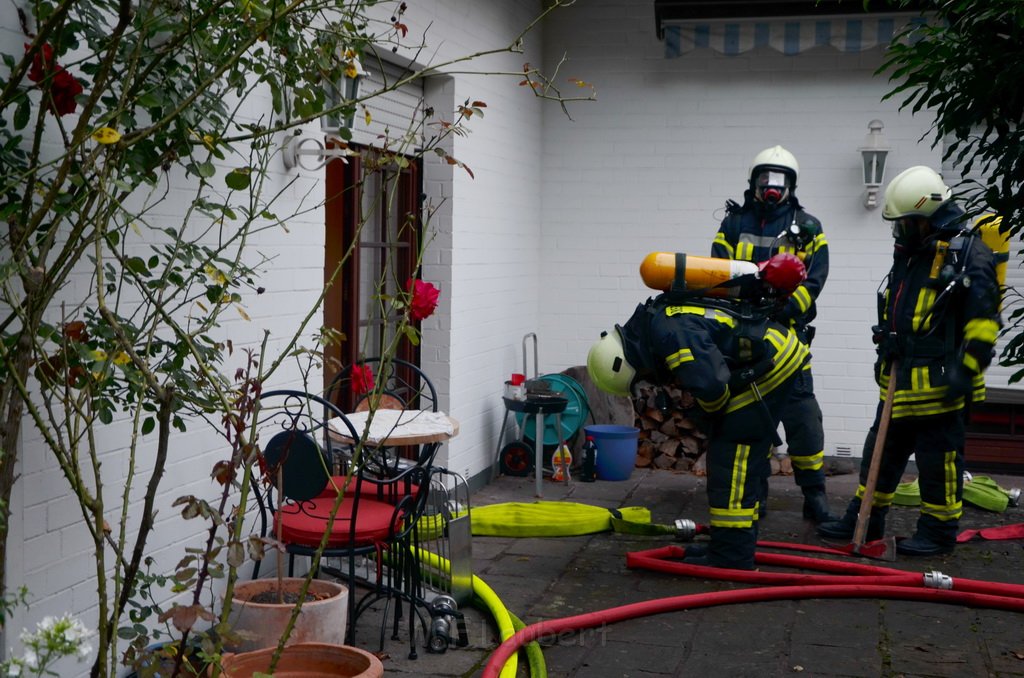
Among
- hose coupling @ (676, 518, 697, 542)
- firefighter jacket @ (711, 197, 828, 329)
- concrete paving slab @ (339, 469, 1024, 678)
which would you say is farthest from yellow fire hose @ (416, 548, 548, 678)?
firefighter jacket @ (711, 197, 828, 329)

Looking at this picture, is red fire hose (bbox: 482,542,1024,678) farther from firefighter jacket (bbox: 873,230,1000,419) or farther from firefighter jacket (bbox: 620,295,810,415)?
firefighter jacket (bbox: 873,230,1000,419)

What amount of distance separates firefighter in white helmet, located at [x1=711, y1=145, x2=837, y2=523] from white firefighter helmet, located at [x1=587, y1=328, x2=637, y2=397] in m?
1.65

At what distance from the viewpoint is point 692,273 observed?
574 cm

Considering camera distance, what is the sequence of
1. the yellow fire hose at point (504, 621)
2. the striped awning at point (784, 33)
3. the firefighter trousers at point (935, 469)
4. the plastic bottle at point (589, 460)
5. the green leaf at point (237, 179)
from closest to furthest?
the green leaf at point (237, 179)
the yellow fire hose at point (504, 621)
the firefighter trousers at point (935, 469)
the plastic bottle at point (589, 460)
the striped awning at point (784, 33)

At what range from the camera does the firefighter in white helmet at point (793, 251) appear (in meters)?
7.19

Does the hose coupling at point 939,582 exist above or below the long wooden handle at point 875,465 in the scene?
below

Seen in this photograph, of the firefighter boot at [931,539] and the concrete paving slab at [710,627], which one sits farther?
the firefighter boot at [931,539]

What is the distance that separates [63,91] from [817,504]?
5466mm

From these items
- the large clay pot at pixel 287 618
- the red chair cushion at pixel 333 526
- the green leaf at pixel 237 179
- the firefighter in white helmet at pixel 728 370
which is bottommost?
the large clay pot at pixel 287 618

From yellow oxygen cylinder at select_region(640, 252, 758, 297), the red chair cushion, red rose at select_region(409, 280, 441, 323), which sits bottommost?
the red chair cushion

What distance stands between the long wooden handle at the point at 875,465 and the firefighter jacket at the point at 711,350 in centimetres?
91

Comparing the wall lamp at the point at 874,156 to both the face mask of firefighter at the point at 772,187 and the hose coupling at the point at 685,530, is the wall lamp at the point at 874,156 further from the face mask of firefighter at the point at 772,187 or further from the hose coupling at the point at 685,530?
the hose coupling at the point at 685,530

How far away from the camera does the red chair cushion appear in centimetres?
441

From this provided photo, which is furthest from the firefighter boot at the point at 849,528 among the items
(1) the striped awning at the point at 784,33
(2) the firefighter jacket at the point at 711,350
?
(1) the striped awning at the point at 784,33
